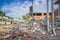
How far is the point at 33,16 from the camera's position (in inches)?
74.3

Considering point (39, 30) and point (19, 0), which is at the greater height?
point (19, 0)

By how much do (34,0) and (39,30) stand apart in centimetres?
50

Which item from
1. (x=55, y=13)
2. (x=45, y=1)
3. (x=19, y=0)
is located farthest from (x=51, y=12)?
(x=19, y=0)

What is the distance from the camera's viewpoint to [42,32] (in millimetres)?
1880

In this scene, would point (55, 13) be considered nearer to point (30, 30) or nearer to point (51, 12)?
point (51, 12)

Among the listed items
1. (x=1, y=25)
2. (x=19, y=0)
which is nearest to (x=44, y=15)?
(x=19, y=0)

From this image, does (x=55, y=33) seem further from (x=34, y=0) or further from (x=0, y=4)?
(x=0, y=4)

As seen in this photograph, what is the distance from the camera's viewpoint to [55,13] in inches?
73.5

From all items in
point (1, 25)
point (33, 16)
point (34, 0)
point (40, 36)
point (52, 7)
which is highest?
point (34, 0)

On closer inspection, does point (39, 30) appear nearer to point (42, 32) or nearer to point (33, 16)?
point (42, 32)

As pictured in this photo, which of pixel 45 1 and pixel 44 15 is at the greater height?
pixel 45 1

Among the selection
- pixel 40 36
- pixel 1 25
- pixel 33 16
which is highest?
pixel 33 16

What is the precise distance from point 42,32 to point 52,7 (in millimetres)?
439

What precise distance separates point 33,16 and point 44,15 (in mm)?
179
